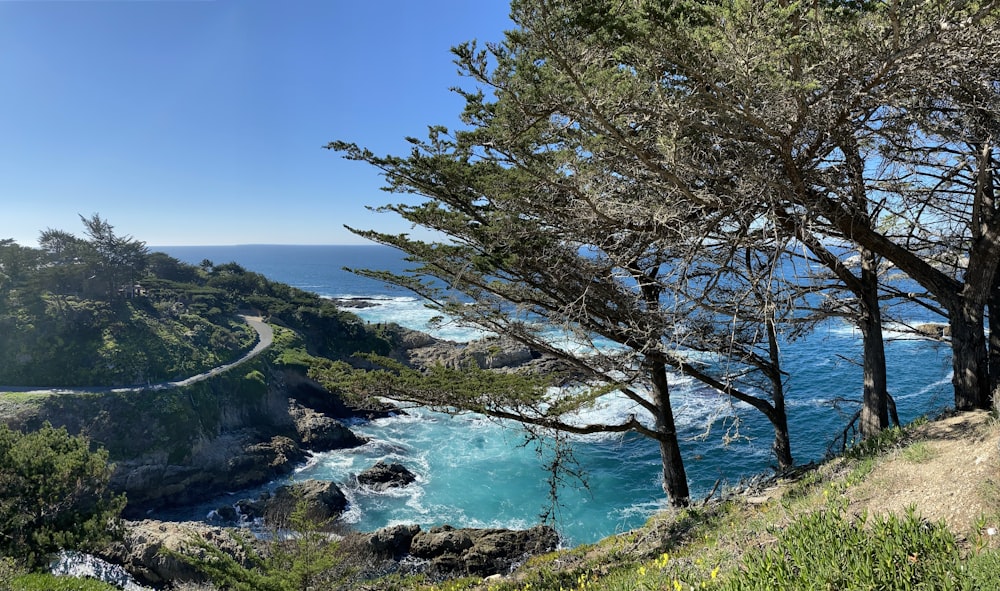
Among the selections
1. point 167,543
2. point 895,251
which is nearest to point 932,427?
point 895,251

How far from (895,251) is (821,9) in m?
3.14

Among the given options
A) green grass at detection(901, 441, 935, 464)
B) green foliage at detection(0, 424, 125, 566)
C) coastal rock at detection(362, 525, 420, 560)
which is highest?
green grass at detection(901, 441, 935, 464)

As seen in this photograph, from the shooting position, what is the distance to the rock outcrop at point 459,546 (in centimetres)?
1384

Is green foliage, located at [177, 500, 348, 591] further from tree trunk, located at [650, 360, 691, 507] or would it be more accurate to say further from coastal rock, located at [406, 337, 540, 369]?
coastal rock, located at [406, 337, 540, 369]

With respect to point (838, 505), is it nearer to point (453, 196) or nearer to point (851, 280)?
point (851, 280)

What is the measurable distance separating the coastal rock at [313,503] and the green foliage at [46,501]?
22.2 feet

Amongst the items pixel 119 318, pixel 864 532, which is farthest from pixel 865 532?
pixel 119 318

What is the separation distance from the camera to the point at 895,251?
5770mm

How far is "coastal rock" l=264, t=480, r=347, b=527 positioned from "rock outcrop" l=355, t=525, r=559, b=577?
9.30 ft

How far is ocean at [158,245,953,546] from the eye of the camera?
18.2 m

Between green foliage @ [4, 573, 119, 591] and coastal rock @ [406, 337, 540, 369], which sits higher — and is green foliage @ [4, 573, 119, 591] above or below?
above

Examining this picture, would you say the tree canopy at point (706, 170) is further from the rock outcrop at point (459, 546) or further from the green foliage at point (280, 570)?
the rock outcrop at point (459, 546)

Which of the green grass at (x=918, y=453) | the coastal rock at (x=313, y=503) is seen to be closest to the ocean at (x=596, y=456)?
the coastal rock at (x=313, y=503)

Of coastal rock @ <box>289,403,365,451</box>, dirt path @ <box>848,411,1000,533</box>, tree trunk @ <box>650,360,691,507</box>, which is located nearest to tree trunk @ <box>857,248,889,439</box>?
dirt path @ <box>848,411,1000,533</box>
